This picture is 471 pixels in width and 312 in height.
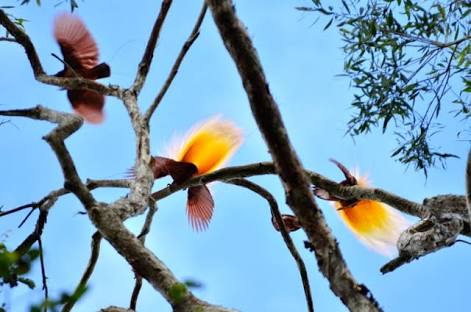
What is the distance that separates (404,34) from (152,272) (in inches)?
91.7

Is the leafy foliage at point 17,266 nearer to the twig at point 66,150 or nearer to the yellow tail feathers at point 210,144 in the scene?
the twig at point 66,150

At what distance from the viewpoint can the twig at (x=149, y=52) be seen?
9.82 feet

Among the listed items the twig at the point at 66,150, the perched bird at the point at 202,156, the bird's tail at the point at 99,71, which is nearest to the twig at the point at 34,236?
the twig at the point at 66,150

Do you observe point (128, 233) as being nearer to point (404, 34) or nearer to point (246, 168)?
point (246, 168)

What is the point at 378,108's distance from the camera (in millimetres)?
3691

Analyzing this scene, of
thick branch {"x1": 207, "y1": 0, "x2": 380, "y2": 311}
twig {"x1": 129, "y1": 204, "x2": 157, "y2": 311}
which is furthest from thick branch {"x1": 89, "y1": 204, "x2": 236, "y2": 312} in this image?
twig {"x1": 129, "y1": 204, "x2": 157, "y2": 311}

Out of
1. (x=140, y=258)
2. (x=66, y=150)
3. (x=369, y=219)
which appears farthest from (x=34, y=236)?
(x=369, y=219)

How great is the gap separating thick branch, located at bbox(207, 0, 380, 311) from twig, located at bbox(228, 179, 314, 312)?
3.20 ft

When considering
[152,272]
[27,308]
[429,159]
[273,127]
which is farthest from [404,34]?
[27,308]

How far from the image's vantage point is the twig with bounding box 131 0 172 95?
299 centimetres

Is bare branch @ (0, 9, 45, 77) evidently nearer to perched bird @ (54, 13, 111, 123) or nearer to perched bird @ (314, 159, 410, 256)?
perched bird @ (54, 13, 111, 123)

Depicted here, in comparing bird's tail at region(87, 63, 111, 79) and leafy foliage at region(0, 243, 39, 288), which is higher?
bird's tail at region(87, 63, 111, 79)

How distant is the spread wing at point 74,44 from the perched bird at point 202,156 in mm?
636

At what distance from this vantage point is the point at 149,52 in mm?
3100
